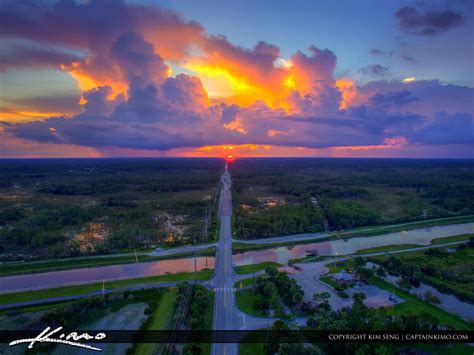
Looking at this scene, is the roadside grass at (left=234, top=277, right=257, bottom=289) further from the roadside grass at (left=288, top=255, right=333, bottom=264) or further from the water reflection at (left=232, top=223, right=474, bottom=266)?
the roadside grass at (left=288, top=255, right=333, bottom=264)

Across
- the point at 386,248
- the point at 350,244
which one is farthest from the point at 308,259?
the point at 386,248

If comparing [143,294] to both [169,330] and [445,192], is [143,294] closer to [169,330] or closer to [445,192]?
[169,330]

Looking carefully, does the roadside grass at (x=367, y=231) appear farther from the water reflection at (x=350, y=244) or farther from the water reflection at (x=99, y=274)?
the water reflection at (x=99, y=274)

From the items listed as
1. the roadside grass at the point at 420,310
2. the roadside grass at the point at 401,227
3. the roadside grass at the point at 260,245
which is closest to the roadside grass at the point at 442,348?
the roadside grass at the point at 420,310

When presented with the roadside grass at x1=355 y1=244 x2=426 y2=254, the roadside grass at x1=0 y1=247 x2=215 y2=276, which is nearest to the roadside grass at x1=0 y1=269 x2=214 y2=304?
the roadside grass at x1=0 y1=247 x2=215 y2=276

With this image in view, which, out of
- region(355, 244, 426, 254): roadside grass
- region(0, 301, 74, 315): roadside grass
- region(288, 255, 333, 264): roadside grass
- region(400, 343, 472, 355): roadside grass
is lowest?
region(355, 244, 426, 254): roadside grass

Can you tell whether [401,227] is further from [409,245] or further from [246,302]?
[246,302]
